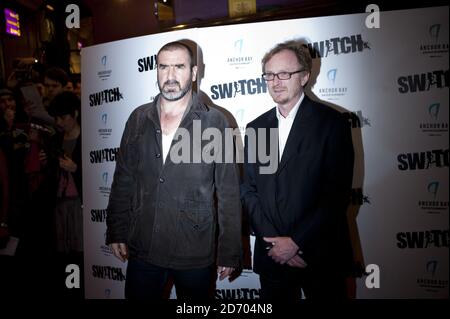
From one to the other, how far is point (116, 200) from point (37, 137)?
1.18 meters

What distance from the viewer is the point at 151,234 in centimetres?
197

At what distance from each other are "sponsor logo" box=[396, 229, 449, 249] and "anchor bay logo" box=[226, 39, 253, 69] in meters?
1.81

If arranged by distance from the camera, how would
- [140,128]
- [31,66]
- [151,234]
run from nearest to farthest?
1. [151,234]
2. [140,128]
3. [31,66]

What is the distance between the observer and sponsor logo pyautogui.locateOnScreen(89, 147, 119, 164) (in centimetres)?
269

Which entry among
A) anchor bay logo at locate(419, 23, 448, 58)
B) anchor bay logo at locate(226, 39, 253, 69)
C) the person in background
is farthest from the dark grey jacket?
anchor bay logo at locate(419, 23, 448, 58)

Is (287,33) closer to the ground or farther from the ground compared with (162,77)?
farther from the ground

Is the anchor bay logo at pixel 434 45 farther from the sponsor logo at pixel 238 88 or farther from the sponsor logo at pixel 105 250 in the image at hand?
the sponsor logo at pixel 105 250

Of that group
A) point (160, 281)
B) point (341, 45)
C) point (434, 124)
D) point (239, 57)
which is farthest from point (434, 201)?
point (160, 281)

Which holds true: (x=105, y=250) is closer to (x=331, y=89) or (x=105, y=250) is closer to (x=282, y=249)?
(x=282, y=249)

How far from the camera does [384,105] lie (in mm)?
2215

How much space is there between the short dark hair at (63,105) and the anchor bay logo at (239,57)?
1547 mm

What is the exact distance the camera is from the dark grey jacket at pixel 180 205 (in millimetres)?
1932
